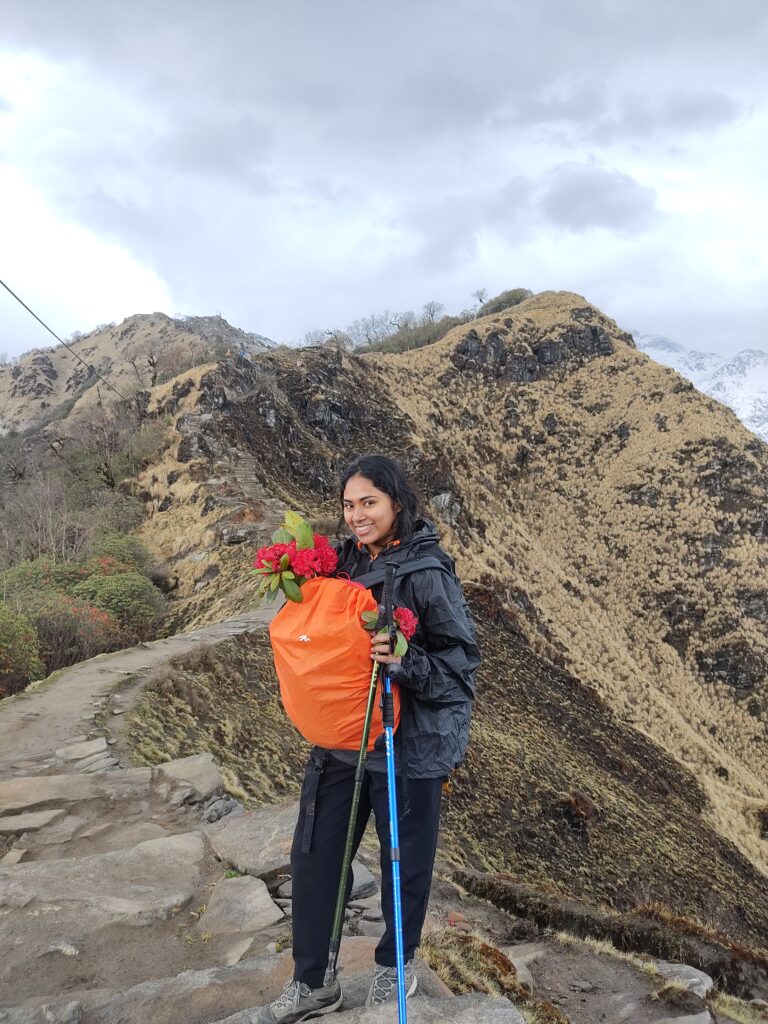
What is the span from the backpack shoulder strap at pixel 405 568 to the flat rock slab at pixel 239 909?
261cm

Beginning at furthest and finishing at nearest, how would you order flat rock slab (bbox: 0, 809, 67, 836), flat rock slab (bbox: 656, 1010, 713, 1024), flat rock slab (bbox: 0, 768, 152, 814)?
1. flat rock slab (bbox: 0, 768, 152, 814)
2. flat rock slab (bbox: 0, 809, 67, 836)
3. flat rock slab (bbox: 656, 1010, 713, 1024)

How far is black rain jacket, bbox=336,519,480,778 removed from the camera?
8.15ft

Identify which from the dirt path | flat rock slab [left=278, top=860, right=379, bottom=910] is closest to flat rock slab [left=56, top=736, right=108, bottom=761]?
the dirt path

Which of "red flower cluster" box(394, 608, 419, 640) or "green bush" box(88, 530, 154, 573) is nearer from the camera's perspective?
"red flower cluster" box(394, 608, 419, 640)

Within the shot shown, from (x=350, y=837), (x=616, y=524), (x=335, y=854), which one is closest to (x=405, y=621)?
(x=350, y=837)

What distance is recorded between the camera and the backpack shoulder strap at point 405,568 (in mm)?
2552

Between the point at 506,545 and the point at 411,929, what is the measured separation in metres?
30.4

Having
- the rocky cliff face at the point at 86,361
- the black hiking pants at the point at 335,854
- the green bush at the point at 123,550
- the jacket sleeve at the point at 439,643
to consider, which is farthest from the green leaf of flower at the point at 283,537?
the rocky cliff face at the point at 86,361

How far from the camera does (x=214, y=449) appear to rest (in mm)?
24375

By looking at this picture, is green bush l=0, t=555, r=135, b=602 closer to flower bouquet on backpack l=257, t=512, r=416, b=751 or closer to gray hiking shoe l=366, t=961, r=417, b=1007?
flower bouquet on backpack l=257, t=512, r=416, b=751

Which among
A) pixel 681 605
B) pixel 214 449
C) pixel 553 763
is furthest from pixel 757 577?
pixel 214 449

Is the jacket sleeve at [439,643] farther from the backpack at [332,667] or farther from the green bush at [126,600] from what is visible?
the green bush at [126,600]

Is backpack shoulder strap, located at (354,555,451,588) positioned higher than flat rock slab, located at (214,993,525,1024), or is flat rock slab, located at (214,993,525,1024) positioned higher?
backpack shoulder strap, located at (354,555,451,588)

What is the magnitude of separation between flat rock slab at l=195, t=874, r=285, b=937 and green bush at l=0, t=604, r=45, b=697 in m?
6.22
